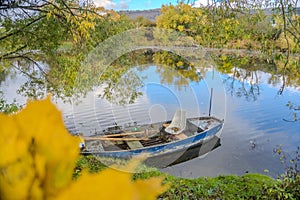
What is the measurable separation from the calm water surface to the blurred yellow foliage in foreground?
600cm

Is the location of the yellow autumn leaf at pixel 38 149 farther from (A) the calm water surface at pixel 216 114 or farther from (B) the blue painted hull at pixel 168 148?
(B) the blue painted hull at pixel 168 148

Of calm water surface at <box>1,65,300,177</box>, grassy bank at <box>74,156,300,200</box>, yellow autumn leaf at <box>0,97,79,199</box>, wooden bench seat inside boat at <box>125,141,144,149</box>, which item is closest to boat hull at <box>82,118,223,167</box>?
calm water surface at <box>1,65,300,177</box>

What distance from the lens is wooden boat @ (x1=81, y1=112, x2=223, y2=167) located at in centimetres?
692

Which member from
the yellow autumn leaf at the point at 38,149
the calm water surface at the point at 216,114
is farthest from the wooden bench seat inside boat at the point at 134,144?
the yellow autumn leaf at the point at 38,149

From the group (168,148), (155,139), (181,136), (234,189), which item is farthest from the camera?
(181,136)

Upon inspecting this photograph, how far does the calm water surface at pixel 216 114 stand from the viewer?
271 inches

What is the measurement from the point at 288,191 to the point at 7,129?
14.6 ft

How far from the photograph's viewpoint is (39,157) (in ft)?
0.48

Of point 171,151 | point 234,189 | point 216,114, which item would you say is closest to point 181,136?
point 171,151

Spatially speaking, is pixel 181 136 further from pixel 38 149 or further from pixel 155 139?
pixel 38 149

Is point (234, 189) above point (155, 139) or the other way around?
above

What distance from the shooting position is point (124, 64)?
4973 millimetres

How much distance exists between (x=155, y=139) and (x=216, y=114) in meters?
3.37

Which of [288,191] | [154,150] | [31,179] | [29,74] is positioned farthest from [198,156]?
[31,179]
